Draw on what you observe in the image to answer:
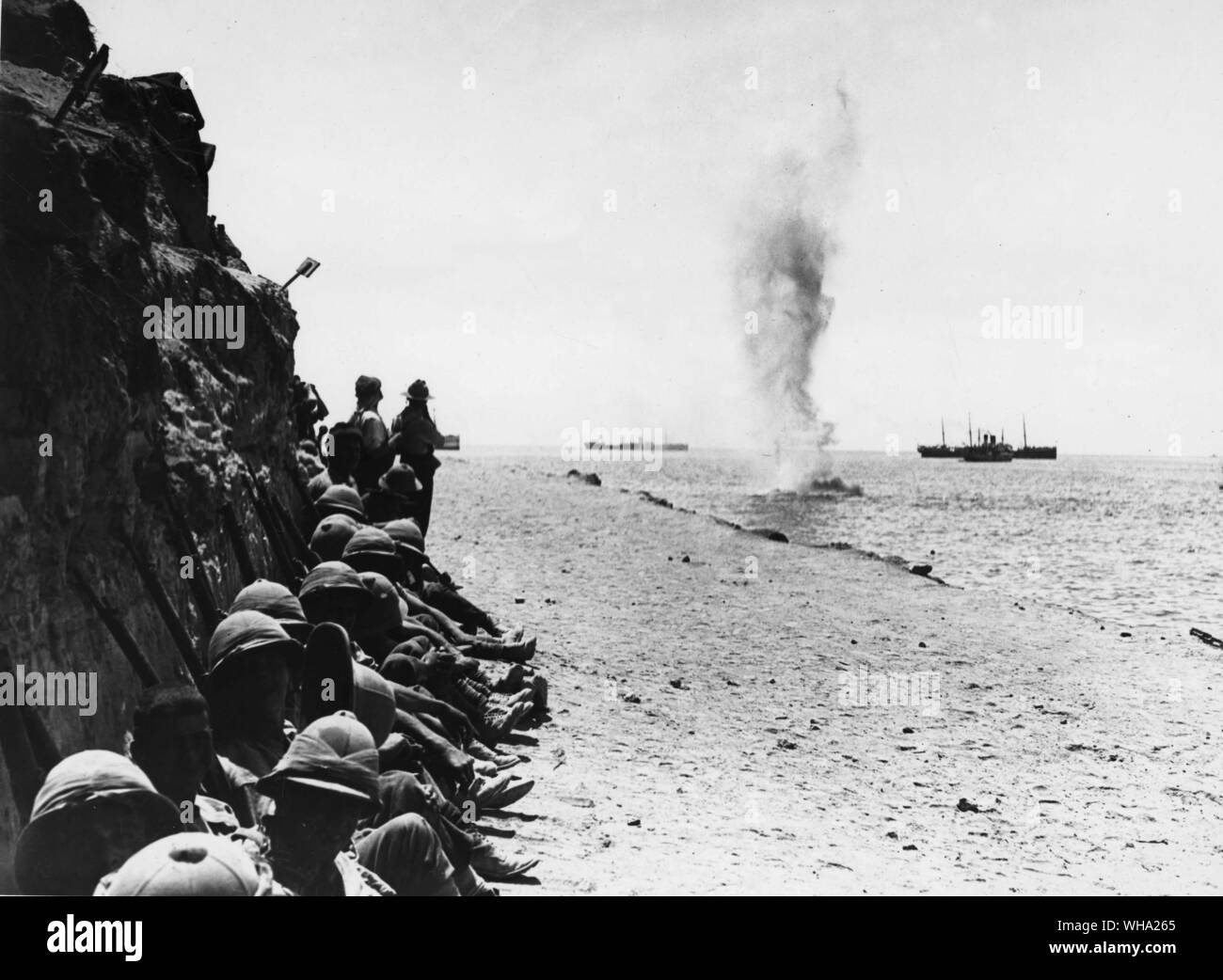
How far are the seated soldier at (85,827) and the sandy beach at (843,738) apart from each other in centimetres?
308

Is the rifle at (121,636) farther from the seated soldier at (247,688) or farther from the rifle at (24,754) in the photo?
the rifle at (24,754)

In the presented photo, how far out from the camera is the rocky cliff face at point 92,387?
4664 mm

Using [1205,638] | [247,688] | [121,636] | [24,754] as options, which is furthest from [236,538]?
[1205,638]

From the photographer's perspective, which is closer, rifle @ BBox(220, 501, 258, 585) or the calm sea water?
rifle @ BBox(220, 501, 258, 585)

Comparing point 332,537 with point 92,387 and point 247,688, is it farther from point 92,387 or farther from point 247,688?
point 247,688

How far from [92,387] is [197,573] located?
1.93 metres

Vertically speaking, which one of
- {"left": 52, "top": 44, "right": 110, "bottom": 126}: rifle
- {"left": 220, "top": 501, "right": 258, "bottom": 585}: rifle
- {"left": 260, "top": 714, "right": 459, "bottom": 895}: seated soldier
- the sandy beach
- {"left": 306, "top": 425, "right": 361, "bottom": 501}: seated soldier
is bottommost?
the sandy beach

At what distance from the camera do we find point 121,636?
5.29m

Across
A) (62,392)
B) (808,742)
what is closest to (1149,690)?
(808,742)

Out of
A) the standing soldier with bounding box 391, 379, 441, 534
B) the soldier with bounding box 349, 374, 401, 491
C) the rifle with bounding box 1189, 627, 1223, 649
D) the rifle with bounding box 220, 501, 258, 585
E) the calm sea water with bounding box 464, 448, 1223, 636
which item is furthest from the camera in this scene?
the calm sea water with bounding box 464, 448, 1223, 636

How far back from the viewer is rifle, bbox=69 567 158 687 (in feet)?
17.2

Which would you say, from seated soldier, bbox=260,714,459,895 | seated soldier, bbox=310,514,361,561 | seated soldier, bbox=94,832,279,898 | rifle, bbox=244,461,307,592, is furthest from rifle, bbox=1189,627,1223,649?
seated soldier, bbox=94,832,279,898

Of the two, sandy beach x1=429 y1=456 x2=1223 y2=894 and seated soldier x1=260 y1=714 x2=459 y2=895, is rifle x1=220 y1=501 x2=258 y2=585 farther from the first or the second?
seated soldier x1=260 y1=714 x2=459 y2=895

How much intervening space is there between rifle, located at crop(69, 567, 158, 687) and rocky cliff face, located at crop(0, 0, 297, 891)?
0.14 feet
